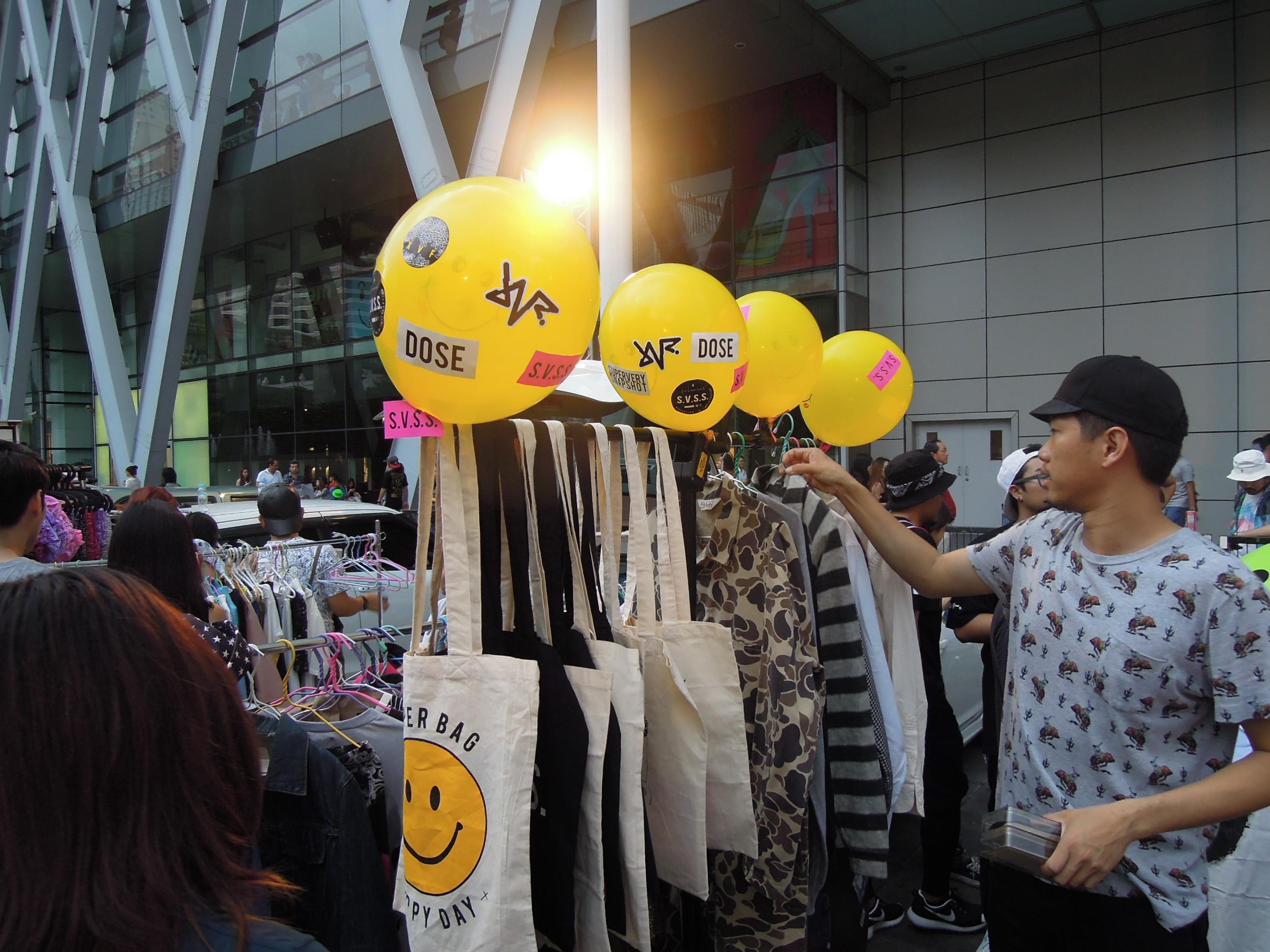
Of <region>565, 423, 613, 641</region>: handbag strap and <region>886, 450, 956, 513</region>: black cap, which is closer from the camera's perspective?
<region>565, 423, 613, 641</region>: handbag strap

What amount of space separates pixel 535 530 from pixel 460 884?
0.67m

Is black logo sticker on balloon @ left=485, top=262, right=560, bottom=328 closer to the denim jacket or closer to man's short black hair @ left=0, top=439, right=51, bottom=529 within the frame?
the denim jacket

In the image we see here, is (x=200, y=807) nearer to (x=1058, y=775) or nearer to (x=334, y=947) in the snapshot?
(x=334, y=947)

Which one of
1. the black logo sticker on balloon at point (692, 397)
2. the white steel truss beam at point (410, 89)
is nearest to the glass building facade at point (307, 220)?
the white steel truss beam at point (410, 89)

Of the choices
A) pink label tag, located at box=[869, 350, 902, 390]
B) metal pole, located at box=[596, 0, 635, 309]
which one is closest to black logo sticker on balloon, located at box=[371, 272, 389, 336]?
pink label tag, located at box=[869, 350, 902, 390]

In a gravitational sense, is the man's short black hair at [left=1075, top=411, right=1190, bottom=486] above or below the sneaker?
above

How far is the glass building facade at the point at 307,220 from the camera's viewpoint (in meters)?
13.7

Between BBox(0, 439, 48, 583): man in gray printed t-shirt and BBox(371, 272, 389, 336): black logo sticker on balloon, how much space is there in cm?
171

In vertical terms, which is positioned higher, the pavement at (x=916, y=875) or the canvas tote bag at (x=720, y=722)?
the canvas tote bag at (x=720, y=722)

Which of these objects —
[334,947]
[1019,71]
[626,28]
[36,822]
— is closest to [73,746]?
[36,822]

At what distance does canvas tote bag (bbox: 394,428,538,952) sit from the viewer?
1.38 meters

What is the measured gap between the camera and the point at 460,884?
1403 mm

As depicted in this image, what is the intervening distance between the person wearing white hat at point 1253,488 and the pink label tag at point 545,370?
7.43m

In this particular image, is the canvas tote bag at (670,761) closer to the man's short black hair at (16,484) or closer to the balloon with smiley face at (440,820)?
the balloon with smiley face at (440,820)
